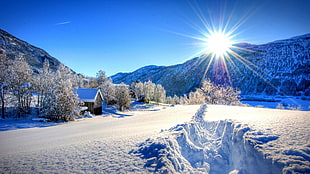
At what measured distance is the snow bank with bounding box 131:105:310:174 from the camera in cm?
260

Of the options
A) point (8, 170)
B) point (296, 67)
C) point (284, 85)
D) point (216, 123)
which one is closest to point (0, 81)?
point (8, 170)

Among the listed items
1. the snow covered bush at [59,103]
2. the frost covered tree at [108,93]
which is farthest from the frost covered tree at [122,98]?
the snow covered bush at [59,103]

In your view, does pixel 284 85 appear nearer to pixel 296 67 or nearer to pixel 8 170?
pixel 296 67

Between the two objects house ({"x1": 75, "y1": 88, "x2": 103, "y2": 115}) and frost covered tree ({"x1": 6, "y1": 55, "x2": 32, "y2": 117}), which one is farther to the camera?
house ({"x1": 75, "y1": 88, "x2": 103, "y2": 115})

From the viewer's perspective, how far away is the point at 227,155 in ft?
16.7

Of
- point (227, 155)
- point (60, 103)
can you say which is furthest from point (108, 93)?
point (227, 155)

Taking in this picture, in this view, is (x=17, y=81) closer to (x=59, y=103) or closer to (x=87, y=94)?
(x=59, y=103)

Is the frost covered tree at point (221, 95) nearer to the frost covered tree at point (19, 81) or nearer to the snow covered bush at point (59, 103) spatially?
the snow covered bush at point (59, 103)

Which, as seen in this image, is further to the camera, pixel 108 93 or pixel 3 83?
pixel 108 93

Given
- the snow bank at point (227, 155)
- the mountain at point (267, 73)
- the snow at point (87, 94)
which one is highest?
the mountain at point (267, 73)

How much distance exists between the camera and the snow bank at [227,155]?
2.60 meters

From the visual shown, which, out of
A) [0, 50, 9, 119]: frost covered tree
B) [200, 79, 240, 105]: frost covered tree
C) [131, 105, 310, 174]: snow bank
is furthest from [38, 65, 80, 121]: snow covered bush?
[200, 79, 240, 105]: frost covered tree

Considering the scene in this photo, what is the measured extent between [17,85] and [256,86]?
131231 mm

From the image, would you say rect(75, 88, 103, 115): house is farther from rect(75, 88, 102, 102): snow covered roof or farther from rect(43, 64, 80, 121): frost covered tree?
rect(43, 64, 80, 121): frost covered tree
